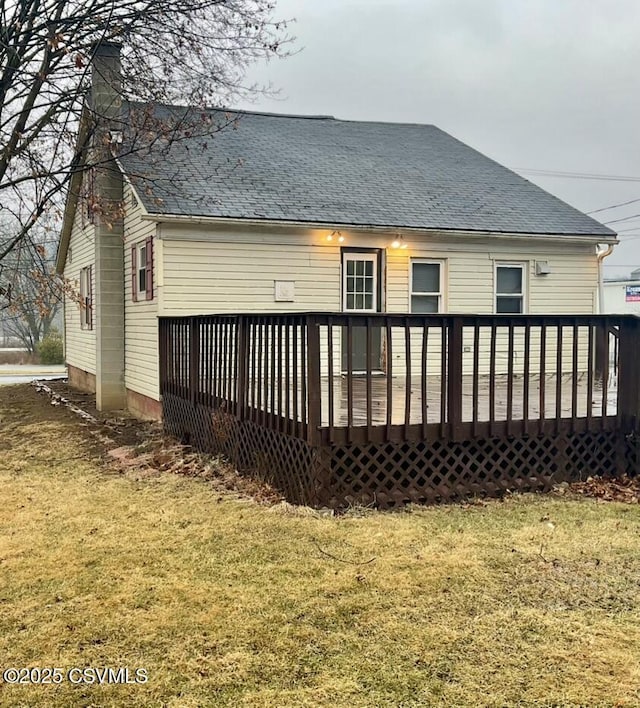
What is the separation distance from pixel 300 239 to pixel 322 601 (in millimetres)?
7378

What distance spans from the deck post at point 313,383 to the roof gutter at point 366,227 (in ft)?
15.7

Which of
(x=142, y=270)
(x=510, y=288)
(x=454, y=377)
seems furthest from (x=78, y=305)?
(x=454, y=377)

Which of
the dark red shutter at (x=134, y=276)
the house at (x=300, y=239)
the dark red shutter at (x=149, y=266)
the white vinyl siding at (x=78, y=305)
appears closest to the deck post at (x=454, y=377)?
the house at (x=300, y=239)

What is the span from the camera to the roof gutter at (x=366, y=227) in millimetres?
9180

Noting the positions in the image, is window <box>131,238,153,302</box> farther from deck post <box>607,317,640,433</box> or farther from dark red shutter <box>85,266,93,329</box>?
deck post <box>607,317,640,433</box>

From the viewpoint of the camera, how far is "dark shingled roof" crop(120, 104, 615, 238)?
991 centimetres

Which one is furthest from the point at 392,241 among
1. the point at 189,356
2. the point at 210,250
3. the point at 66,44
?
the point at 66,44

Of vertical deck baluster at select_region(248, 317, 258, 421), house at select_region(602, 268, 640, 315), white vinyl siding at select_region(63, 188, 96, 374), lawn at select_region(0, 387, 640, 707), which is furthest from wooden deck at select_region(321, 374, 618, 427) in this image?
house at select_region(602, 268, 640, 315)

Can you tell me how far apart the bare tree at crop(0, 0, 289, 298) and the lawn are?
4405 millimetres

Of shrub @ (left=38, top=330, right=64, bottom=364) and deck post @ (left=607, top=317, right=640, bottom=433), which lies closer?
deck post @ (left=607, top=317, right=640, bottom=433)

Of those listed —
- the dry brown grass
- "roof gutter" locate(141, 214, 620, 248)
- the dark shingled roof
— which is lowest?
the dry brown grass

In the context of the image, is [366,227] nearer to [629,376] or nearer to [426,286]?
[426,286]

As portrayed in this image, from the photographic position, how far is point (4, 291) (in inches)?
315

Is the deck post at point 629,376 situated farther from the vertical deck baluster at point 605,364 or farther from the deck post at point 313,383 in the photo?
the deck post at point 313,383
